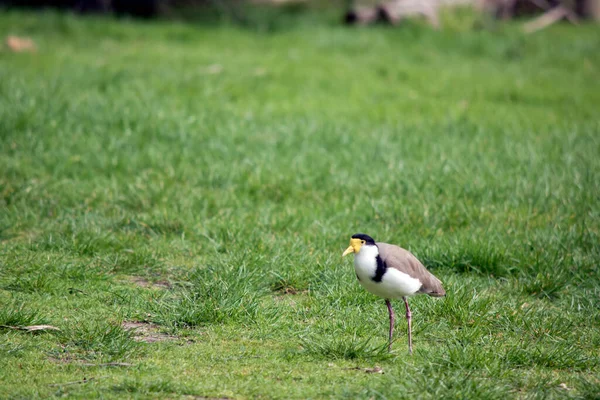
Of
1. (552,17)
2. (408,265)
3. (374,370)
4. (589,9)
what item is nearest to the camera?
(374,370)

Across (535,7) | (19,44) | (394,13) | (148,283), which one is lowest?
(148,283)

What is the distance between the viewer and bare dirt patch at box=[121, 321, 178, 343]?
4.54m

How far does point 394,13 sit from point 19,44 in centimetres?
628

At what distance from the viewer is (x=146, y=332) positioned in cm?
466

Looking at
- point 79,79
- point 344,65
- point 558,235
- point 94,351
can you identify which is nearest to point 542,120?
point 344,65

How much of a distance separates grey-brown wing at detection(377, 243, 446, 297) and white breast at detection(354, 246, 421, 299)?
4 cm

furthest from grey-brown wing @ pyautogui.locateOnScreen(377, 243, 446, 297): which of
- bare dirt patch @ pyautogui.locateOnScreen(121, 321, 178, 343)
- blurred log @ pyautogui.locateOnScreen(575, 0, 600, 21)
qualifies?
blurred log @ pyautogui.locateOnScreen(575, 0, 600, 21)

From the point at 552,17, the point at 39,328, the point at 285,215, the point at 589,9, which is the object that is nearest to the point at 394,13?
the point at 552,17

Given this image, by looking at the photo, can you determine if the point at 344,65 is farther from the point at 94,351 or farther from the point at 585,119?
the point at 94,351

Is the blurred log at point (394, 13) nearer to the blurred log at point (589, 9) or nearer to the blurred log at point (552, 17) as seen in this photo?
the blurred log at point (552, 17)

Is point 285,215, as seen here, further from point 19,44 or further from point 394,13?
point 394,13

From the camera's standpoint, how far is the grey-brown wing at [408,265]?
434cm

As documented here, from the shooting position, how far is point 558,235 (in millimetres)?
6195

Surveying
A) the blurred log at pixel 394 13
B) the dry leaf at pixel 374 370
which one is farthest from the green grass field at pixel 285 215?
the blurred log at pixel 394 13
